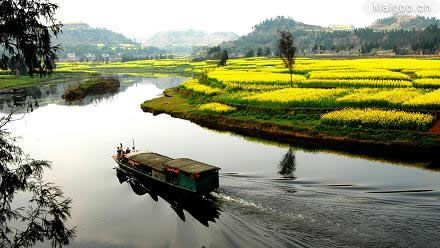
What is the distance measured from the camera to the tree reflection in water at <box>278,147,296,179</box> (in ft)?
107

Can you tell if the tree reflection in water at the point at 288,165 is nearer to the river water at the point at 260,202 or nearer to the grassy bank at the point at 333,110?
the river water at the point at 260,202

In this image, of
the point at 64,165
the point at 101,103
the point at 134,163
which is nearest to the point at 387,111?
the point at 134,163

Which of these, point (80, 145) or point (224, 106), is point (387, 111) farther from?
point (80, 145)

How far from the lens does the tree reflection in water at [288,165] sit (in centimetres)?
3257

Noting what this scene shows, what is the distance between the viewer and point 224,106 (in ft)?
197

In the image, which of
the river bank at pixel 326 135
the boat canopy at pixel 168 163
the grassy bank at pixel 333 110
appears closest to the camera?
the boat canopy at pixel 168 163

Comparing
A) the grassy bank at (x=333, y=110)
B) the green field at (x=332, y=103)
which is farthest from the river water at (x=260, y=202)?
the green field at (x=332, y=103)

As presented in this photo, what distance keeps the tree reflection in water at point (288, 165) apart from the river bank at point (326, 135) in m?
3.86

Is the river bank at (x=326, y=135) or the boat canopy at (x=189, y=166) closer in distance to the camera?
the boat canopy at (x=189, y=166)

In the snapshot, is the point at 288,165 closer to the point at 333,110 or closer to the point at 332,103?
the point at 333,110

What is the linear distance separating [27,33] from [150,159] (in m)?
21.7

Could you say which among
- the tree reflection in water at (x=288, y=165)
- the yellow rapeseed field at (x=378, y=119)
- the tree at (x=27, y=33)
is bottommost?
the tree reflection in water at (x=288, y=165)

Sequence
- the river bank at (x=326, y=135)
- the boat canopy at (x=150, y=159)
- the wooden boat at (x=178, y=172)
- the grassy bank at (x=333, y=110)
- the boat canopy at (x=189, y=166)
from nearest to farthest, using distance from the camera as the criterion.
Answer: the wooden boat at (x=178, y=172)
the boat canopy at (x=189, y=166)
the boat canopy at (x=150, y=159)
the river bank at (x=326, y=135)
the grassy bank at (x=333, y=110)

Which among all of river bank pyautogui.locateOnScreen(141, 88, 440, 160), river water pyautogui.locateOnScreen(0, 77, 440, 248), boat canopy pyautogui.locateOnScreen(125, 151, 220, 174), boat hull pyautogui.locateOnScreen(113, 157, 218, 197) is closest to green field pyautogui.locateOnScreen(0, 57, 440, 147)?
river bank pyautogui.locateOnScreen(141, 88, 440, 160)
